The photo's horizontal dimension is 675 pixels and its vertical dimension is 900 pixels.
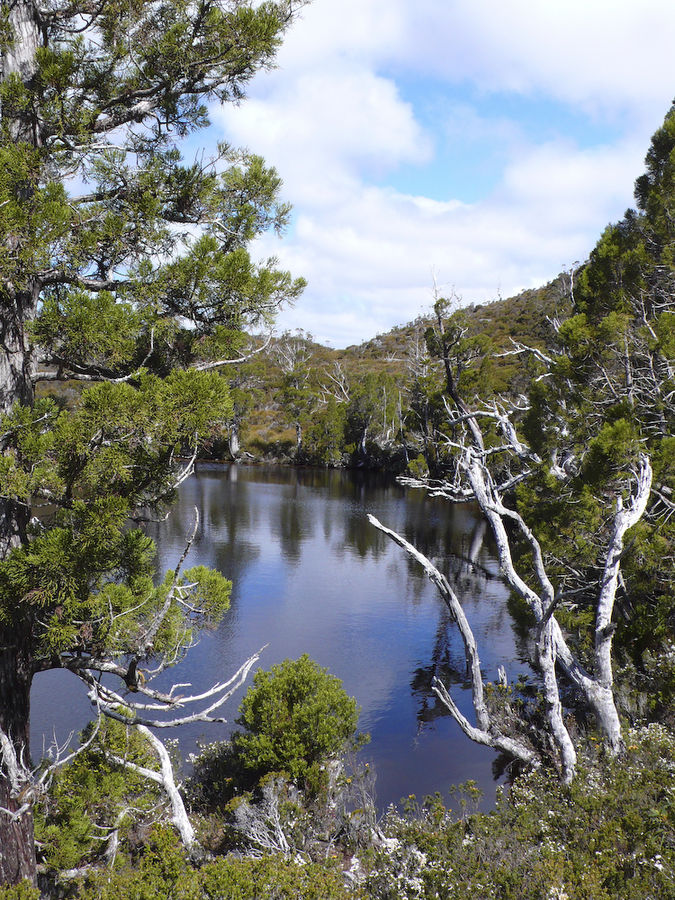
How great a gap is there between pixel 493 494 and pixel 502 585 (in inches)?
467

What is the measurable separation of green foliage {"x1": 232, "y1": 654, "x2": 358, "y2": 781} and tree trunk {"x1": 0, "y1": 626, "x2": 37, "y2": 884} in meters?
3.88

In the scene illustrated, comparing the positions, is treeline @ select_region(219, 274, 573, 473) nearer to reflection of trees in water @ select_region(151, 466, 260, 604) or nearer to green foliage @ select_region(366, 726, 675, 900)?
reflection of trees in water @ select_region(151, 466, 260, 604)

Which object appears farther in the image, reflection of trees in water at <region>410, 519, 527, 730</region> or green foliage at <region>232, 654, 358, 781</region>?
reflection of trees in water at <region>410, 519, 527, 730</region>

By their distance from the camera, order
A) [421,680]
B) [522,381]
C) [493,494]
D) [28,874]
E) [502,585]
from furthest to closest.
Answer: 1. [522,381]
2. [502,585]
3. [421,680]
4. [493,494]
5. [28,874]

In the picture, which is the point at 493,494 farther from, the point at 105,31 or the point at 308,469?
the point at 308,469

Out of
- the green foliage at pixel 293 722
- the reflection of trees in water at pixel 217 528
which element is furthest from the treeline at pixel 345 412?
the green foliage at pixel 293 722

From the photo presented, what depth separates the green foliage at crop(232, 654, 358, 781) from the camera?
29.8ft

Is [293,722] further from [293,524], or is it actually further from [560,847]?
[293,524]

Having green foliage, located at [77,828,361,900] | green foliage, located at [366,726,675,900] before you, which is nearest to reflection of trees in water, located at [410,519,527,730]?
green foliage, located at [366,726,675,900]

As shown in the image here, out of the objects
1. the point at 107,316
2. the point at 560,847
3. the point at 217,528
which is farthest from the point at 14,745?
the point at 217,528

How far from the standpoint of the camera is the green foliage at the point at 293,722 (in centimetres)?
908

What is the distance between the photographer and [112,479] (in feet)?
17.6

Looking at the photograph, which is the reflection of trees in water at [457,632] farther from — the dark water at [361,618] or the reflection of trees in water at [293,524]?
the reflection of trees in water at [293,524]

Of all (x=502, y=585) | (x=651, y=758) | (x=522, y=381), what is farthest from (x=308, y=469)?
(x=651, y=758)
